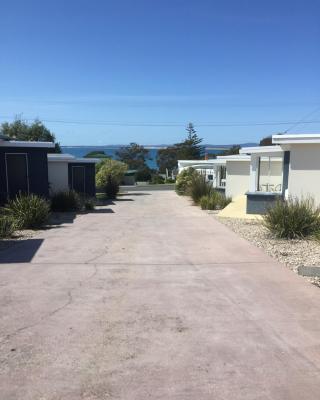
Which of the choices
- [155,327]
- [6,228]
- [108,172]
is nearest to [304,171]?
[6,228]

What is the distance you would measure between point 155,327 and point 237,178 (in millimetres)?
18438

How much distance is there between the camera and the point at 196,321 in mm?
5207

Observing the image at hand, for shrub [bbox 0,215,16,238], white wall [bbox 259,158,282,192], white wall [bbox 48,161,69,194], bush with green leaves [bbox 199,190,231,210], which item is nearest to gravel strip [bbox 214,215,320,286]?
white wall [bbox 259,158,282,192]

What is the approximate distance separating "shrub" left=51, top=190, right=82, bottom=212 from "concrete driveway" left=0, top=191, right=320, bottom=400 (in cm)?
938

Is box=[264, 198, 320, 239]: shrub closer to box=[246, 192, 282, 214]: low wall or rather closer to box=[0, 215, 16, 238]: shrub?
box=[246, 192, 282, 214]: low wall

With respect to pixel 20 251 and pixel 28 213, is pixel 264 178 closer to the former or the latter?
pixel 28 213

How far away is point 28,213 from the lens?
1301 cm

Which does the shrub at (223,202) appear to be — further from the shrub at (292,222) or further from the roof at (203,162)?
the shrub at (292,222)

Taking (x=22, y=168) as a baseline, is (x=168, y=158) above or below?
below

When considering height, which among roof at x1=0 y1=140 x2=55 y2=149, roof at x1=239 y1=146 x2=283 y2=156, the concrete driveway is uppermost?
roof at x1=0 y1=140 x2=55 y2=149

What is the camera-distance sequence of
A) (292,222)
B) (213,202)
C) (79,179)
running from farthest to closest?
(79,179), (213,202), (292,222)

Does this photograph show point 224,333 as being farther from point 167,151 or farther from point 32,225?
point 167,151

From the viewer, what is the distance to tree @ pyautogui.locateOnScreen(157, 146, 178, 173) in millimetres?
80750

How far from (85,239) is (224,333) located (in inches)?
263
